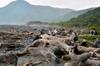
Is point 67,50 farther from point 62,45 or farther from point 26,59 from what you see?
point 26,59

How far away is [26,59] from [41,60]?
61.2 inches

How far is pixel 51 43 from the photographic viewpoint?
28.0 meters

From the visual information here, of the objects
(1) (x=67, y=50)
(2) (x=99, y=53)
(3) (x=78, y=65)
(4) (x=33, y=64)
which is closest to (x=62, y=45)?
(1) (x=67, y=50)

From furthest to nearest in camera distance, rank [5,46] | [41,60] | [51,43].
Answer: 1. [5,46]
2. [51,43]
3. [41,60]

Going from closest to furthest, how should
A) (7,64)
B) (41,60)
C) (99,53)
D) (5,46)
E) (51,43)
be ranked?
1. (7,64)
2. (41,60)
3. (99,53)
4. (51,43)
5. (5,46)

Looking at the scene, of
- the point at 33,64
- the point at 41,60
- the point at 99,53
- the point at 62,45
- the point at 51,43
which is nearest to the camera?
the point at 33,64

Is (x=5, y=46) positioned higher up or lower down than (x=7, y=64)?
lower down

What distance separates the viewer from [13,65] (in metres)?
16.5

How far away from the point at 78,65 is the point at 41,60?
218 inches

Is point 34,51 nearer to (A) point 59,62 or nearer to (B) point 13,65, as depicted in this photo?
(A) point 59,62

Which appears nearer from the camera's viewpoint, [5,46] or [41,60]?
[41,60]

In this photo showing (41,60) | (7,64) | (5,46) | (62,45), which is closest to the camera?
(7,64)

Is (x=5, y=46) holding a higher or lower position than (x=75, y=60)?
lower

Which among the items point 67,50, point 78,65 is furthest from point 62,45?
point 78,65
